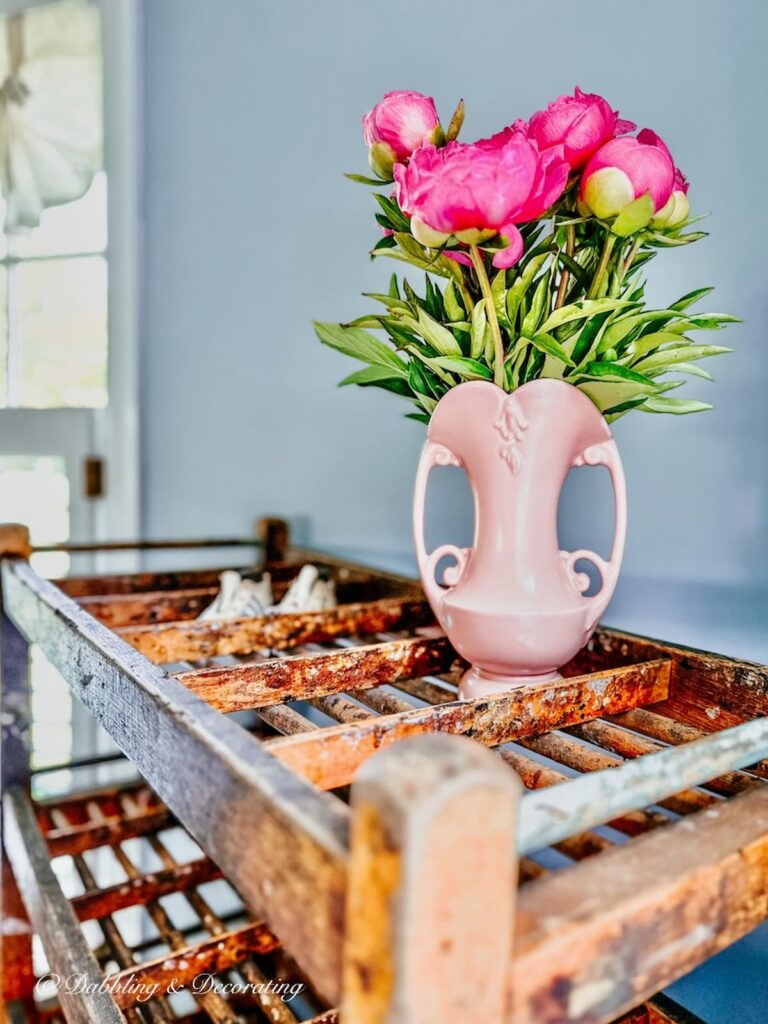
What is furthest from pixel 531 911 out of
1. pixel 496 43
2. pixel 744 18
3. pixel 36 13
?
pixel 36 13

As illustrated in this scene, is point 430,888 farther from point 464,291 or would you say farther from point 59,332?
point 59,332

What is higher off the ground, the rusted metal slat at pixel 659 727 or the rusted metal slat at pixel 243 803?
the rusted metal slat at pixel 243 803

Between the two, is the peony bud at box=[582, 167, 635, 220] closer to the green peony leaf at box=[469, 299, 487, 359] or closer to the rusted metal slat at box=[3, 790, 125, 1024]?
the green peony leaf at box=[469, 299, 487, 359]

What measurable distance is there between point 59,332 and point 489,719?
1.70 metres

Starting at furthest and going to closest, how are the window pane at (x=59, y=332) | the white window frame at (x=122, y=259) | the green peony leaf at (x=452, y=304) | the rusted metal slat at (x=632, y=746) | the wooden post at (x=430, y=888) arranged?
the window pane at (x=59, y=332) → the white window frame at (x=122, y=259) → the green peony leaf at (x=452, y=304) → the rusted metal slat at (x=632, y=746) → the wooden post at (x=430, y=888)

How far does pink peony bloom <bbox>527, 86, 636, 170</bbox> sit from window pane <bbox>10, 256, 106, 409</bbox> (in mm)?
1462

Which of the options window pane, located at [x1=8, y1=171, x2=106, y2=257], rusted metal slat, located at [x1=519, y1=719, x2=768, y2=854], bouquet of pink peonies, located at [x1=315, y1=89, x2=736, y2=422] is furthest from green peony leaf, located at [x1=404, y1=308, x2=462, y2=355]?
window pane, located at [x1=8, y1=171, x2=106, y2=257]

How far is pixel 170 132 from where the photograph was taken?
1.73m

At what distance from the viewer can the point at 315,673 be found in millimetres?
702

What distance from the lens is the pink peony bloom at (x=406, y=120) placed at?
25.7 inches

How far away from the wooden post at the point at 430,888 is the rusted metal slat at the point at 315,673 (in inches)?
14.3

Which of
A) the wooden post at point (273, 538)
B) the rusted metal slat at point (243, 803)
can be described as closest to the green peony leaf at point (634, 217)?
the rusted metal slat at point (243, 803)

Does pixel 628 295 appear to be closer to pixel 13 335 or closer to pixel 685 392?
pixel 685 392

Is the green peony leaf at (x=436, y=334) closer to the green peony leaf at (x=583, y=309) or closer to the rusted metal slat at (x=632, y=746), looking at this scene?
the green peony leaf at (x=583, y=309)
